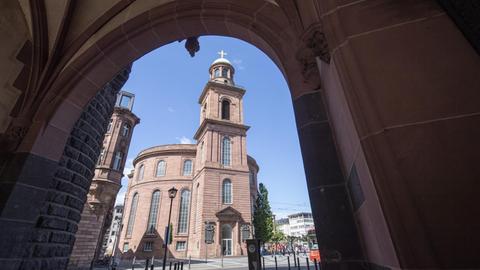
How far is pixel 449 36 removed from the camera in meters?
1.20

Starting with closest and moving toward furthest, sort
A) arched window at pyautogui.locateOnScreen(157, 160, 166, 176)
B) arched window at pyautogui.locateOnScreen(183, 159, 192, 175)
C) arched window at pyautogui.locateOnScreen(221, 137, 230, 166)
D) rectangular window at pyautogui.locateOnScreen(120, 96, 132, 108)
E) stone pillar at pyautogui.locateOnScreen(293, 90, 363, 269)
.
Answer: stone pillar at pyautogui.locateOnScreen(293, 90, 363, 269)
rectangular window at pyautogui.locateOnScreen(120, 96, 132, 108)
arched window at pyautogui.locateOnScreen(221, 137, 230, 166)
arched window at pyautogui.locateOnScreen(183, 159, 192, 175)
arched window at pyautogui.locateOnScreen(157, 160, 166, 176)

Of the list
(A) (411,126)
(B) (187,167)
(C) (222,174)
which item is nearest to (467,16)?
(A) (411,126)

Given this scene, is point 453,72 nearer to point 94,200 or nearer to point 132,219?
point 94,200

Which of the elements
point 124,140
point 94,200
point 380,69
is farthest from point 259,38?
point 124,140

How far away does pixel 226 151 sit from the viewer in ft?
90.8

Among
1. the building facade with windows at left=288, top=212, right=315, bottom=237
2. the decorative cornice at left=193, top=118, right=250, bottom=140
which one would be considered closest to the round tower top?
the decorative cornice at left=193, top=118, right=250, bottom=140

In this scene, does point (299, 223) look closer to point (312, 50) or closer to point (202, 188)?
point (202, 188)

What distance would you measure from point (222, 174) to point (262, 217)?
9.00 m

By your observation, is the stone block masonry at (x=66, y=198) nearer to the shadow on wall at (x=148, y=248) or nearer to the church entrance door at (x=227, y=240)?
the church entrance door at (x=227, y=240)

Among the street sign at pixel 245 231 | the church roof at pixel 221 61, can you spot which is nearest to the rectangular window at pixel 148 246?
the street sign at pixel 245 231

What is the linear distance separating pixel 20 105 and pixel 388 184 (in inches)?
193

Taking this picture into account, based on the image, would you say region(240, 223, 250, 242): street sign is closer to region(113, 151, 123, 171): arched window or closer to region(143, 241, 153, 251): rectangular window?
region(143, 241, 153, 251): rectangular window

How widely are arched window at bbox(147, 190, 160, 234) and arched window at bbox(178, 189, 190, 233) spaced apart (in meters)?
3.45

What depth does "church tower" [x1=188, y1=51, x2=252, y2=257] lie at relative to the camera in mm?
23406
